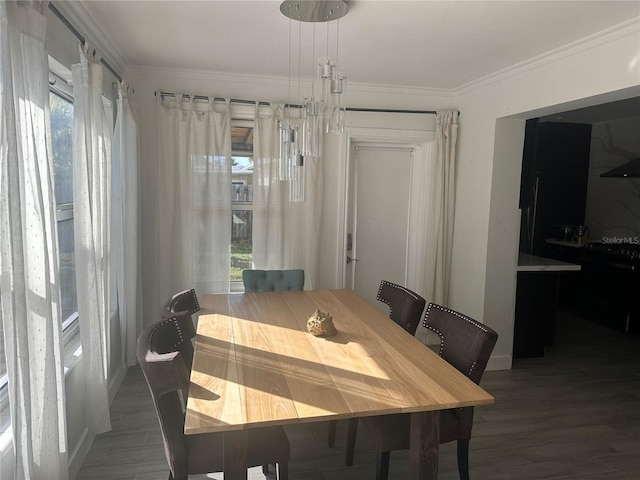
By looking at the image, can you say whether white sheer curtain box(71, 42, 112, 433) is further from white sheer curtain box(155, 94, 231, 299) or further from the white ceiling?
white sheer curtain box(155, 94, 231, 299)

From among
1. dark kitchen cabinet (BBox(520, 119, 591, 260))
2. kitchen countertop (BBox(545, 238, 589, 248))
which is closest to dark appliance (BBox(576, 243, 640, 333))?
kitchen countertop (BBox(545, 238, 589, 248))

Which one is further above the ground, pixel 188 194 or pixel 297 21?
pixel 297 21

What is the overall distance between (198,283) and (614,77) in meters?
3.48

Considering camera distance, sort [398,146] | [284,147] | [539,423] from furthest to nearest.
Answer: [398,146] < [539,423] < [284,147]

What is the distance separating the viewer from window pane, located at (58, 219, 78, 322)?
8.94 feet

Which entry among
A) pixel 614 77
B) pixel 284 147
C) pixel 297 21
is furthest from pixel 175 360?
pixel 614 77

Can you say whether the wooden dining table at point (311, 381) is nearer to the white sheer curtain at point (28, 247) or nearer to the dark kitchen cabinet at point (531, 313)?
the white sheer curtain at point (28, 247)

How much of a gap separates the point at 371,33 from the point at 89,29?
179cm

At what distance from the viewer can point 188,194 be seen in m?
3.82

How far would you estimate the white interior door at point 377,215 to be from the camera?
4320 mm

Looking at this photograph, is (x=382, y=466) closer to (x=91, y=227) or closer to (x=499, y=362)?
(x=91, y=227)

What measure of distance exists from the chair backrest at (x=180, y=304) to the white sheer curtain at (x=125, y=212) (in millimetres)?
934

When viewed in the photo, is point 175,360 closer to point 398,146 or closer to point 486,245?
point 486,245

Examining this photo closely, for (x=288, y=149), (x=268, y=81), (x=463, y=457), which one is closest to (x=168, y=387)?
(x=288, y=149)
